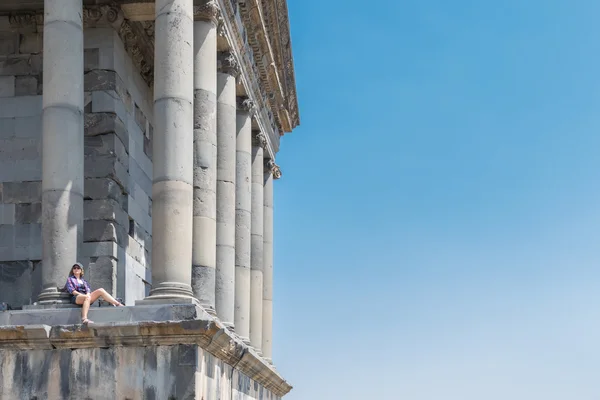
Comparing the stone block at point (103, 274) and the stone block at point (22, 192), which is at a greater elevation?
the stone block at point (22, 192)

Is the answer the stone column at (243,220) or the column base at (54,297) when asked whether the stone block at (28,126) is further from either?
the stone column at (243,220)

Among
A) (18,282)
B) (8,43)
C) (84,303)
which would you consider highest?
(8,43)

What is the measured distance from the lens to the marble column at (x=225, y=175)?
27.1 metres

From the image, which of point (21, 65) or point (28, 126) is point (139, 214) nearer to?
point (28, 126)

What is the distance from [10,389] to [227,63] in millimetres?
11356

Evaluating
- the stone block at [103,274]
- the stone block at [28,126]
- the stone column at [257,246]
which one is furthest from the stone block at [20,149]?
the stone column at [257,246]

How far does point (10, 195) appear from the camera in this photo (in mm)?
24422

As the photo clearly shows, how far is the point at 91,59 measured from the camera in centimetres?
2489

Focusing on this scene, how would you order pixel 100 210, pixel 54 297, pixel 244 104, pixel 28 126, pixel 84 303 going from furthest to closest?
pixel 244 104, pixel 28 126, pixel 100 210, pixel 54 297, pixel 84 303

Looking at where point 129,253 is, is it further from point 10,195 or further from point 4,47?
point 4,47

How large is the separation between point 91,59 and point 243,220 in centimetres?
778

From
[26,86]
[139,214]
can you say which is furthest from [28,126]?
[139,214]

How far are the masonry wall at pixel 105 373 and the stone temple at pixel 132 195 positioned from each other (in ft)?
0.09

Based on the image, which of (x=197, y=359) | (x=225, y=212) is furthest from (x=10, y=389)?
(x=225, y=212)
